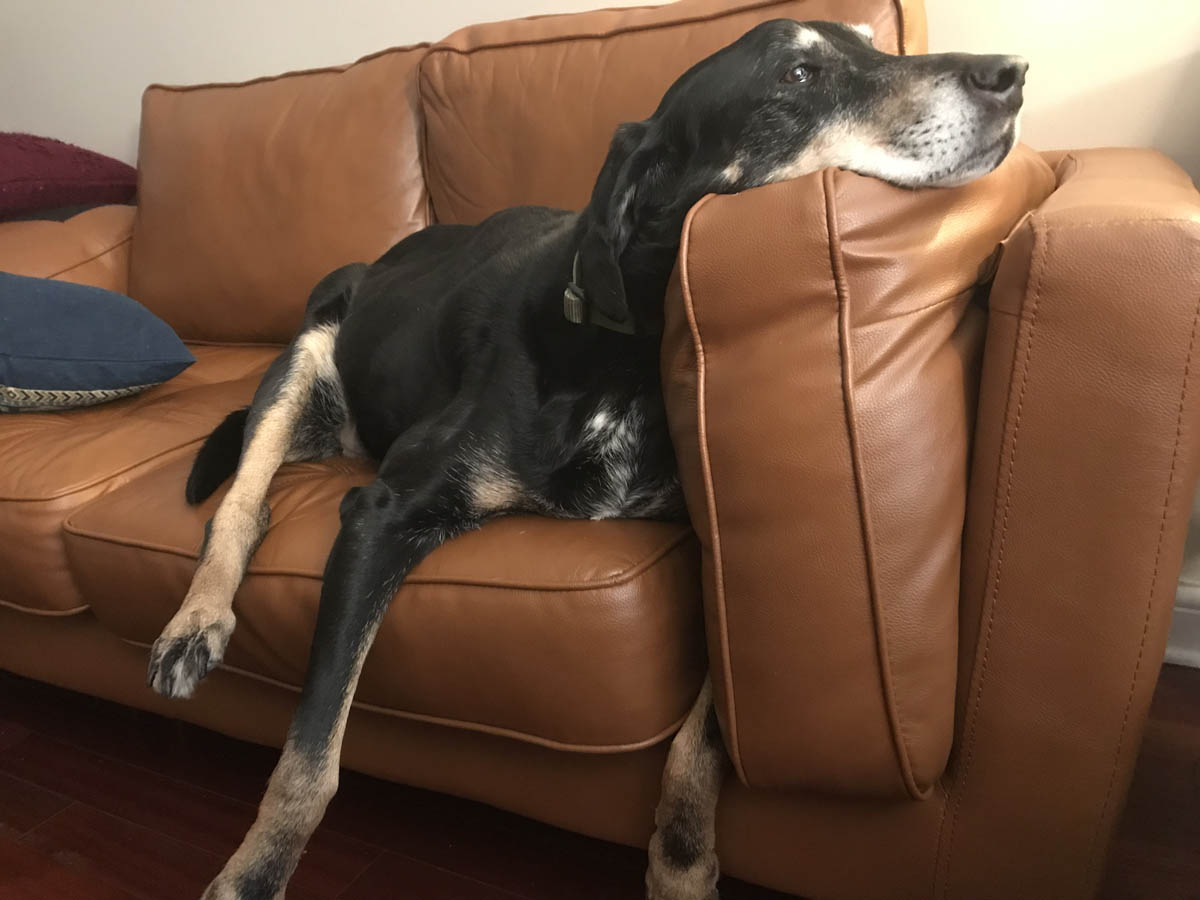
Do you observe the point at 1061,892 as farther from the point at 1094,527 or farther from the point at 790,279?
the point at 790,279

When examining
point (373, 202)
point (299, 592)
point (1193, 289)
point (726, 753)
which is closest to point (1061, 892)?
point (726, 753)

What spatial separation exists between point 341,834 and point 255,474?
63cm

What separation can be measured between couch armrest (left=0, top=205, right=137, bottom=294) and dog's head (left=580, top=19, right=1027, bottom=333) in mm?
2056

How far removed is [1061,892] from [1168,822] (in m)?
0.54

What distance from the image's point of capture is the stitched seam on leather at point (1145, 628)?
905 millimetres

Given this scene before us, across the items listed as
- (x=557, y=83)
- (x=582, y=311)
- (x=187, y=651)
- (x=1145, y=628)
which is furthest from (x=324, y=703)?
(x=557, y=83)

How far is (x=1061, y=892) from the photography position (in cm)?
110

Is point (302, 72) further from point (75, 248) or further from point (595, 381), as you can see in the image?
point (595, 381)

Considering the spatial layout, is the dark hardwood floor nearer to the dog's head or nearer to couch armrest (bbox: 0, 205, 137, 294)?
the dog's head

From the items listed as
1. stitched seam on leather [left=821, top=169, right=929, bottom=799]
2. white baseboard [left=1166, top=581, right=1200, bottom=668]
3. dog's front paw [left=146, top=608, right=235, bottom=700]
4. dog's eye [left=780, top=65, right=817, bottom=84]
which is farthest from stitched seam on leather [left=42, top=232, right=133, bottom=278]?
white baseboard [left=1166, top=581, right=1200, bottom=668]

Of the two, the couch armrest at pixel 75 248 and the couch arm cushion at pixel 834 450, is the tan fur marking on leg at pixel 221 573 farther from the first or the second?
the couch armrest at pixel 75 248

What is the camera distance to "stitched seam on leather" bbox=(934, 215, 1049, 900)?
0.94 meters

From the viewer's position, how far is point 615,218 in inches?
49.8

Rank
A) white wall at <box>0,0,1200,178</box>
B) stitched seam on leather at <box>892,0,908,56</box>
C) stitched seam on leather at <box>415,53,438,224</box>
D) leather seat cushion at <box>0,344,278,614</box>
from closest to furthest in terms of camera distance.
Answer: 1. leather seat cushion at <box>0,344,278,614</box>
2. stitched seam on leather at <box>892,0,908,56</box>
3. white wall at <box>0,0,1200,178</box>
4. stitched seam on leather at <box>415,53,438,224</box>
